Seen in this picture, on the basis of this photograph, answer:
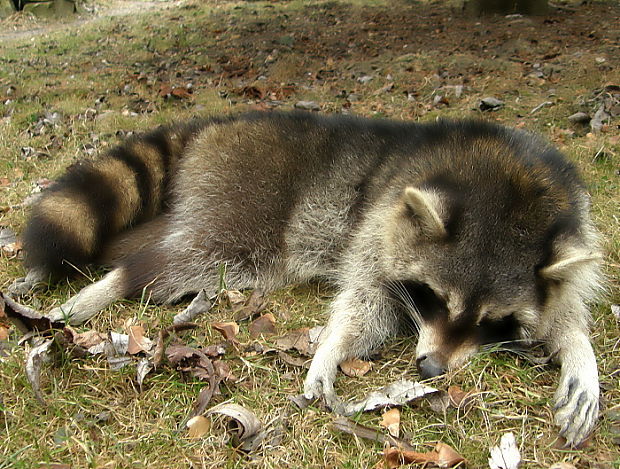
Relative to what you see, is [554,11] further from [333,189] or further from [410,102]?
[333,189]

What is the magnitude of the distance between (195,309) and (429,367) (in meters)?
1.34

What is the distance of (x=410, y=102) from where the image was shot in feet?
21.6

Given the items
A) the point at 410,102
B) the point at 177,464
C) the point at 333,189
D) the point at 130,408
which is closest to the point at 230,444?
the point at 177,464

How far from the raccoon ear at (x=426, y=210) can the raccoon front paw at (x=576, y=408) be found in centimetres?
89

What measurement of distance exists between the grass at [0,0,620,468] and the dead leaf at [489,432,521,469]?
0.16 feet

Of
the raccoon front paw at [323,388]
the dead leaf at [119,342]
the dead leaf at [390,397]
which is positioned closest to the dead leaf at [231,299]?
the dead leaf at [119,342]

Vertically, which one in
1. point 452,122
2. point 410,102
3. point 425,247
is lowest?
point 410,102

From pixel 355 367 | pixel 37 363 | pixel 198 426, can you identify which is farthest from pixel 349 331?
pixel 37 363

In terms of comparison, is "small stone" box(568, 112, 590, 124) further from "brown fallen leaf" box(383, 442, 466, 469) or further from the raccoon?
"brown fallen leaf" box(383, 442, 466, 469)

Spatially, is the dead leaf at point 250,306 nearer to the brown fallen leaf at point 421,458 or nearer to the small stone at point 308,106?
the brown fallen leaf at point 421,458

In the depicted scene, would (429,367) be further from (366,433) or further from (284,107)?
(284,107)

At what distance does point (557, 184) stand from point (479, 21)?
797cm

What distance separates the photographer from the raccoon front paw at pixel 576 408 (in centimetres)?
212

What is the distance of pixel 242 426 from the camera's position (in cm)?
207
